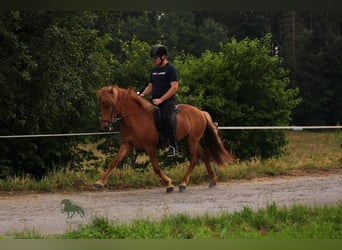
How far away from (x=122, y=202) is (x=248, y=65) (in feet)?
9.48

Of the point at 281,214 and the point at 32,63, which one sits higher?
the point at 32,63

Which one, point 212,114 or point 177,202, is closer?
point 177,202

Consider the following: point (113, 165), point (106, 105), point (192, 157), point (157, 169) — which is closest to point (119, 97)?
point (106, 105)

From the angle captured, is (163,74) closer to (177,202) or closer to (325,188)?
(177,202)

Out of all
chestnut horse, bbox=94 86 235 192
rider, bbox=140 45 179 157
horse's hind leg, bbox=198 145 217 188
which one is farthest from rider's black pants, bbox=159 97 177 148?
horse's hind leg, bbox=198 145 217 188

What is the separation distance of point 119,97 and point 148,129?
0.53 meters

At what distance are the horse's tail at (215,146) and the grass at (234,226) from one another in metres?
1.28

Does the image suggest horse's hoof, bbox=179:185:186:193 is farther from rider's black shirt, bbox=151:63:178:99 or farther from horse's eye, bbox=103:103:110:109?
horse's eye, bbox=103:103:110:109

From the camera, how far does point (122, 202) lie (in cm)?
778

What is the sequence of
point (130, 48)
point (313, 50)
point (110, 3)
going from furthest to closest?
point (130, 48) → point (313, 50) → point (110, 3)

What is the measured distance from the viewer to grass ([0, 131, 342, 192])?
8516 millimetres

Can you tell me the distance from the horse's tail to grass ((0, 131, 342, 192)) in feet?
0.35

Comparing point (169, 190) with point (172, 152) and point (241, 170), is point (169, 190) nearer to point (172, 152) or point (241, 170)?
point (172, 152)

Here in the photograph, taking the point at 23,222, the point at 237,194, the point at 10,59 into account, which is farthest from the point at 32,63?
the point at 237,194
